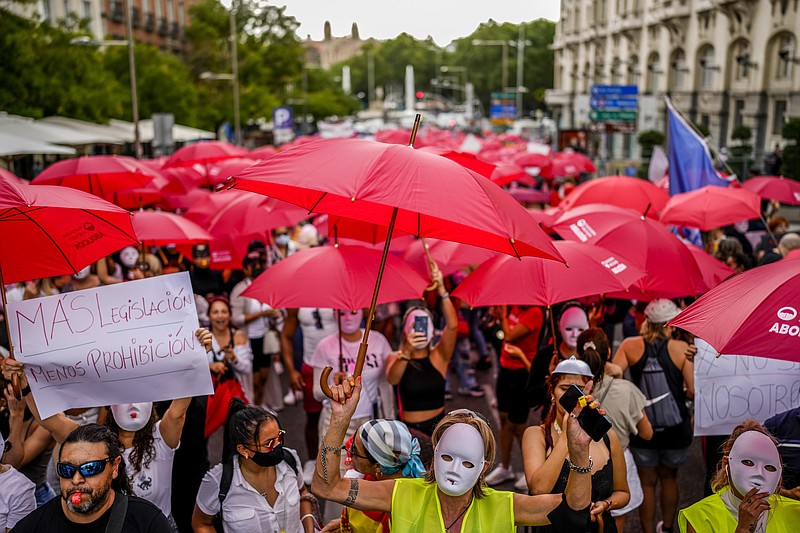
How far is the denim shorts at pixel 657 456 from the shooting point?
5.36 metres

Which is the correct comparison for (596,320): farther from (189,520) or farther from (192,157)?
(192,157)

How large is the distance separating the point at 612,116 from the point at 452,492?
20226mm

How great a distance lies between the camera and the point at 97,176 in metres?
9.65

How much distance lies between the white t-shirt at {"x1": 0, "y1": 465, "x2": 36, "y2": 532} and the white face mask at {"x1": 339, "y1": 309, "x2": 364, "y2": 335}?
2482 mm

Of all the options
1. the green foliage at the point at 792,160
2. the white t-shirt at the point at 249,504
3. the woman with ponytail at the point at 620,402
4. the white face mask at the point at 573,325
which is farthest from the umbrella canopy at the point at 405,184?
the green foliage at the point at 792,160

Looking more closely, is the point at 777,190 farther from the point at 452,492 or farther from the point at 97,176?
the point at 452,492

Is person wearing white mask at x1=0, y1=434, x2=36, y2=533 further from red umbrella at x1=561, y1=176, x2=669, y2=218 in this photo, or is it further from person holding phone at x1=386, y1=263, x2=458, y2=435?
red umbrella at x1=561, y1=176, x2=669, y2=218

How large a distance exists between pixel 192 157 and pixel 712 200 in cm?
871

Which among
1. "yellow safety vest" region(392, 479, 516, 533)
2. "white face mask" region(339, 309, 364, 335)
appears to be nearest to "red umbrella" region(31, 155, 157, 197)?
"white face mask" region(339, 309, 364, 335)

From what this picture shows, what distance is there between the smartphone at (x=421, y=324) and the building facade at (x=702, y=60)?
74.1 feet

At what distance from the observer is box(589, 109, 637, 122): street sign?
2195 centimetres

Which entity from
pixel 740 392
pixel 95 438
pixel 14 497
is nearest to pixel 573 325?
pixel 740 392

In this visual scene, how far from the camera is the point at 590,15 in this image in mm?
50625

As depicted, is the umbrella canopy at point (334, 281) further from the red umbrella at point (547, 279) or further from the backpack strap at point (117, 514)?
the backpack strap at point (117, 514)
